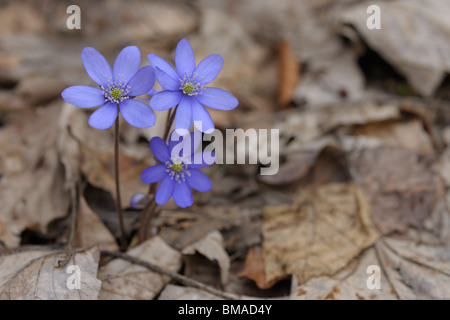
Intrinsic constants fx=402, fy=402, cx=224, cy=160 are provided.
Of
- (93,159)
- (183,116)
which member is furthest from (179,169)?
(93,159)

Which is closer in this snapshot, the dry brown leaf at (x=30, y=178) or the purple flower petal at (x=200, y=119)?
the purple flower petal at (x=200, y=119)

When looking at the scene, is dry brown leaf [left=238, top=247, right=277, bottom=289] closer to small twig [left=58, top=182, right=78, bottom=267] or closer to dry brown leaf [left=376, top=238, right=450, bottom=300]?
dry brown leaf [left=376, top=238, right=450, bottom=300]

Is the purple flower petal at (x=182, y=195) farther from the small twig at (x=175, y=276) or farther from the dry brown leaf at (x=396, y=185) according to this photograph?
the dry brown leaf at (x=396, y=185)

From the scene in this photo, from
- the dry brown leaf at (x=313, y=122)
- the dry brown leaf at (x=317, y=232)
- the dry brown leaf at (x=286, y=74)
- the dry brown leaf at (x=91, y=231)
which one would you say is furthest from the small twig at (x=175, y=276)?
the dry brown leaf at (x=286, y=74)

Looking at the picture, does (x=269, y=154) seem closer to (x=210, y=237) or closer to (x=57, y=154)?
(x=210, y=237)
